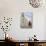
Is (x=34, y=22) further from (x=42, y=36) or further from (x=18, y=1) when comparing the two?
(x=18, y=1)

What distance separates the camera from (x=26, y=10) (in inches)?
97.8

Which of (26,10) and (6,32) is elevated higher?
(26,10)

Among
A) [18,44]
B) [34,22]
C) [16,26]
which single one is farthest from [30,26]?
[18,44]

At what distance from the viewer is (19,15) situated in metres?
2.47

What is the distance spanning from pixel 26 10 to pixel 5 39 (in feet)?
2.43

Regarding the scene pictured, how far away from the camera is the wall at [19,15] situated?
96.7 inches

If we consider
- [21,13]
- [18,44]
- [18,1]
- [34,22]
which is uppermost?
[18,1]

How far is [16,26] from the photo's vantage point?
246 cm

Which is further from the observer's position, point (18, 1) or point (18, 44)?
point (18, 1)

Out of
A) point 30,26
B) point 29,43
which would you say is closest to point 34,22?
point 30,26

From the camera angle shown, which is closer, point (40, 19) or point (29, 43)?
point (29, 43)

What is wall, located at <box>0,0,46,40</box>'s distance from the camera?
246 cm

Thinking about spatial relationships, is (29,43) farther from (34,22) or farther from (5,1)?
(5,1)

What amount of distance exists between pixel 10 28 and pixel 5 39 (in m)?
0.25
